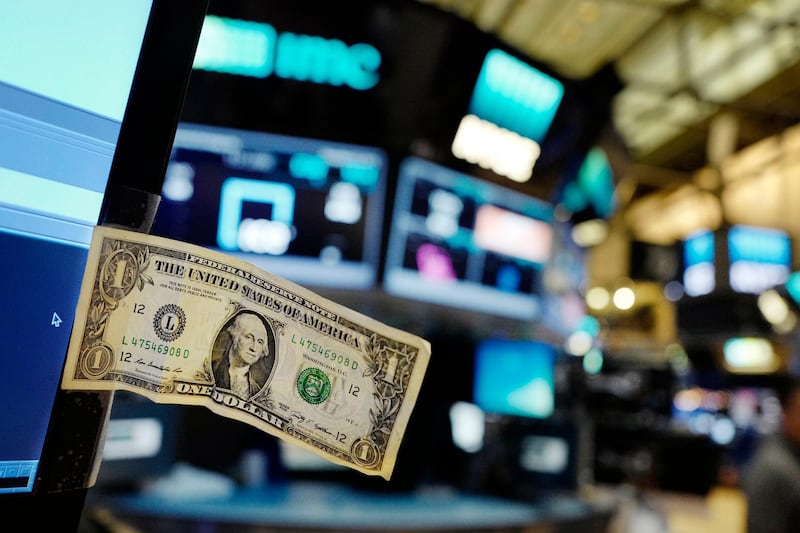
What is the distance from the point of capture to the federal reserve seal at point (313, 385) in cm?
67

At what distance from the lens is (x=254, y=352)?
675 millimetres

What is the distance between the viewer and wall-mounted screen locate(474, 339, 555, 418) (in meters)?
5.29

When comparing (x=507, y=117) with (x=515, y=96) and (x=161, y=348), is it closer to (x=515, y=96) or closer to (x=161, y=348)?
(x=515, y=96)

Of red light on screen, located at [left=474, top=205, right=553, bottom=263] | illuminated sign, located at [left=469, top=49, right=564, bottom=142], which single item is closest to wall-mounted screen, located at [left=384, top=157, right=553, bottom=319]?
red light on screen, located at [left=474, top=205, right=553, bottom=263]

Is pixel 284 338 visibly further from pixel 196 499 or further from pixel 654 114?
pixel 654 114

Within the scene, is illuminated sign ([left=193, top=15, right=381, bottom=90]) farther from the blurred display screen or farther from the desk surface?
the blurred display screen

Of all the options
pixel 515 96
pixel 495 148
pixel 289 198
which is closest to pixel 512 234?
pixel 495 148

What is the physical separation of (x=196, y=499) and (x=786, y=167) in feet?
30.3

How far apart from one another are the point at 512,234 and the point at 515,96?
94 centimetres

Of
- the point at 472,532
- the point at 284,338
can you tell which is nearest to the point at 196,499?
the point at 472,532

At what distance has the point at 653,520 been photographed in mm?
6273

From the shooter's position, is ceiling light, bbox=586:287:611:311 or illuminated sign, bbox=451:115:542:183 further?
ceiling light, bbox=586:287:611:311

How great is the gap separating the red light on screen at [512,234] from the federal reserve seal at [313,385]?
329 centimetres

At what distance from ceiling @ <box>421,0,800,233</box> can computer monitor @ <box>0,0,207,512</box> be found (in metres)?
3.25
